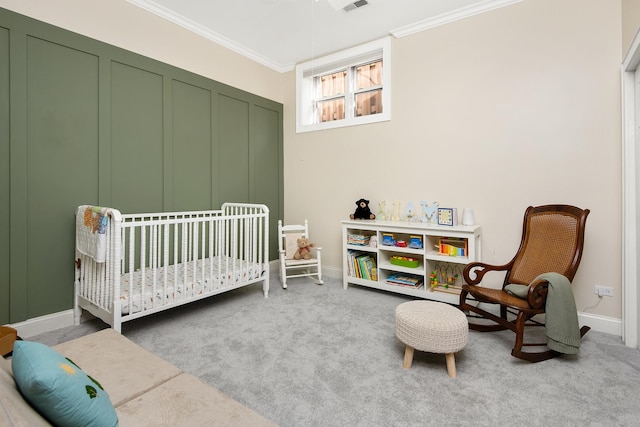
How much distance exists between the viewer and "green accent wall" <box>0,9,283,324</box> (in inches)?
86.2

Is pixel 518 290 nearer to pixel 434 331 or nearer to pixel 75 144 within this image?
pixel 434 331

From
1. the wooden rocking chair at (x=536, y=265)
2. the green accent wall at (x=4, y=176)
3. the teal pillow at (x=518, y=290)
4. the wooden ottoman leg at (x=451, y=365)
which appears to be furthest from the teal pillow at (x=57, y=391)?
the teal pillow at (x=518, y=290)

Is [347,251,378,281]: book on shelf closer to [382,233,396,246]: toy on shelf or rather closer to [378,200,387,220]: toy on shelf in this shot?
[382,233,396,246]: toy on shelf

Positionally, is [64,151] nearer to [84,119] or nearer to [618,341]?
[84,119]

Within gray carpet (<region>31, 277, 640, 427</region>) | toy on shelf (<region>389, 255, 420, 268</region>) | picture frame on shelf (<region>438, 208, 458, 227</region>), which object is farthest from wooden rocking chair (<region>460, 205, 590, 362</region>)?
toy on shelf (<region>389, 255, 420, 268</region>)

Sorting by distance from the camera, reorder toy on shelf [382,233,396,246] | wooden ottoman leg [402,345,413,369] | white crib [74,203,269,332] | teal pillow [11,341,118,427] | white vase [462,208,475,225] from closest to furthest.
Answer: teal pillow [11,341,118,427] → wooden ottoman leg [402,345,413,369] → white crib [74,203,269,332] → white vase [462,208,475,225] → toy on shelf [382,233,396,246]

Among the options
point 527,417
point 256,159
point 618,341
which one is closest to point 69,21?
point 256,159

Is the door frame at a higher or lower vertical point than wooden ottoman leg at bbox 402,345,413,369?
higher

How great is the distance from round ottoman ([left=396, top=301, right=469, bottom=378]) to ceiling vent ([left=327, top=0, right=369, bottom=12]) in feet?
8.72

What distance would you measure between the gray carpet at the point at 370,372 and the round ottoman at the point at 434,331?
15 cm

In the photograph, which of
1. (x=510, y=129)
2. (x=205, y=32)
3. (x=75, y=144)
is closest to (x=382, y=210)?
(x=510, y=129)

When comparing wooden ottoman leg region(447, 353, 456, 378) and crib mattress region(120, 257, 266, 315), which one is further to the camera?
crib mattress region(120, 257, 266, 315)

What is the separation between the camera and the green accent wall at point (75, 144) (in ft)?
7.18


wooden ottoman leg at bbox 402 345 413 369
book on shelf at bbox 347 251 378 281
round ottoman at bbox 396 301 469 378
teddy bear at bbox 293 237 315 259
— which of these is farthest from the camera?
teddy bear at bbox 293 237 315 259
